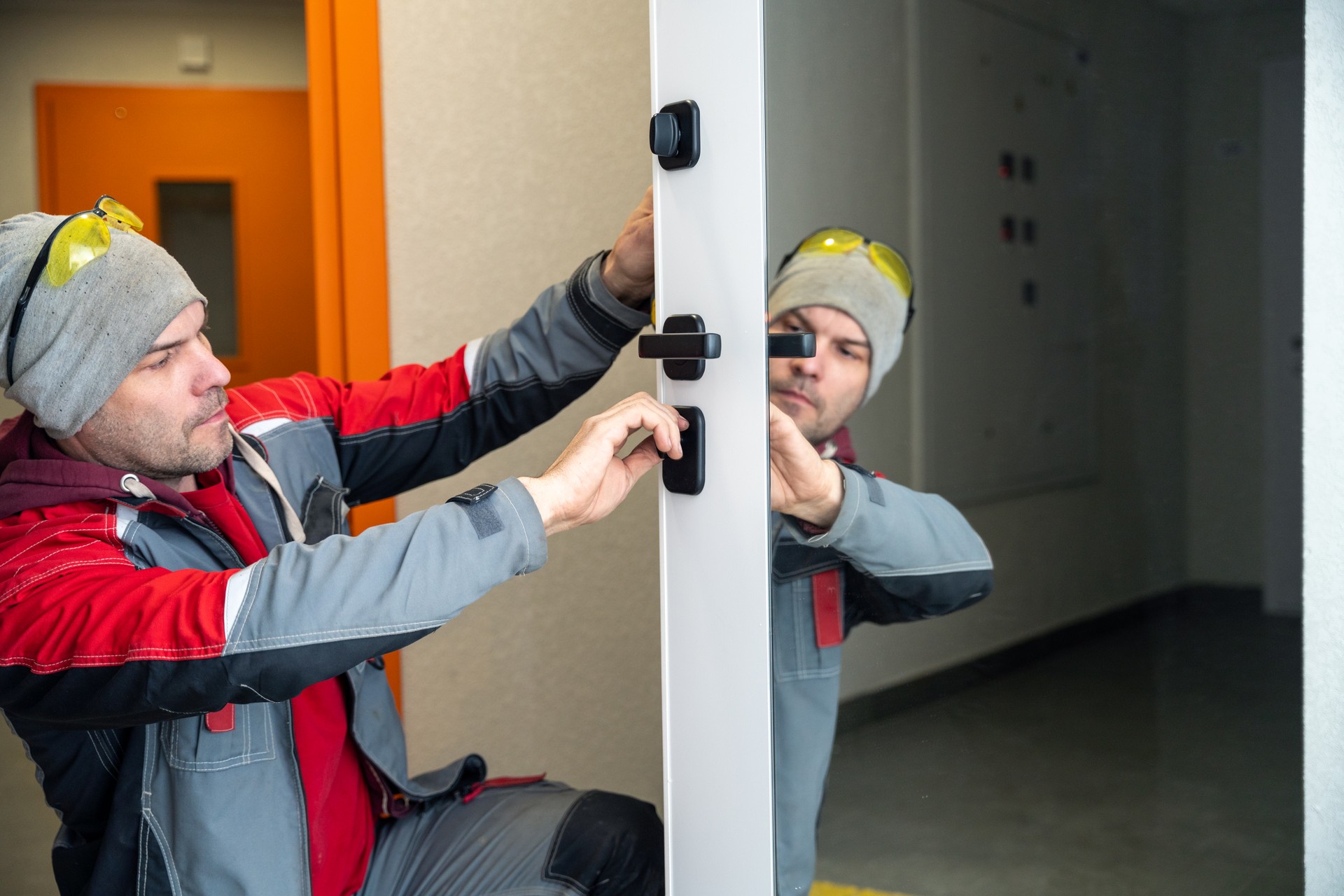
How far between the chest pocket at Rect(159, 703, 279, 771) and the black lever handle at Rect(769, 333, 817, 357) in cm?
69

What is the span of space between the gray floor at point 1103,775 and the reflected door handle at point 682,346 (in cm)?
43

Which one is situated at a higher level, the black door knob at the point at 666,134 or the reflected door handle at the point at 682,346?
the black door knob at the point at 666,134

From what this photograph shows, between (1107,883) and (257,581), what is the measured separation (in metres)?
0.91

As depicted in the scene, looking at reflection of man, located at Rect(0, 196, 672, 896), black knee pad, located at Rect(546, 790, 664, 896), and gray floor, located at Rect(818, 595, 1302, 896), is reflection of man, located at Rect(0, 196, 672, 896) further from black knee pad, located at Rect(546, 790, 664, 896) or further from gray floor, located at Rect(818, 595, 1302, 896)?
gray floor, located at Rect(818, 595, 1302, 896)

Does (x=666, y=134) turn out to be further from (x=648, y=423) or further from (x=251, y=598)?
(x=251, y=598)

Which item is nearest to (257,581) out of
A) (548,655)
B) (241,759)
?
(241,759)

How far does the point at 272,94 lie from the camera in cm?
395

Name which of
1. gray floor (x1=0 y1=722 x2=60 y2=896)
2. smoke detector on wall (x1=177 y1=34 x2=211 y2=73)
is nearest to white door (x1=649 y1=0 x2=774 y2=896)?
gray floor (x1=0 y1=722 x2=60 y2=896)

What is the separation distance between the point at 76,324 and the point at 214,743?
0.48 m

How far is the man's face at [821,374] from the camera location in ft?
3.73

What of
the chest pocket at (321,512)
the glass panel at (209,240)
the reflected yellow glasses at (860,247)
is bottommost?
the chest pocket at (321,512)

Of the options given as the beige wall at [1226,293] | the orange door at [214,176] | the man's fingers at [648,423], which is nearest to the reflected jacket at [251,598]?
the man's fingers at [648,423]

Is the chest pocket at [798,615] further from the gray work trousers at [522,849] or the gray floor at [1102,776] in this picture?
the gray work trousers at [522,849]

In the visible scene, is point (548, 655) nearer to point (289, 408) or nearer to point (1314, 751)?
point (289, 408)
